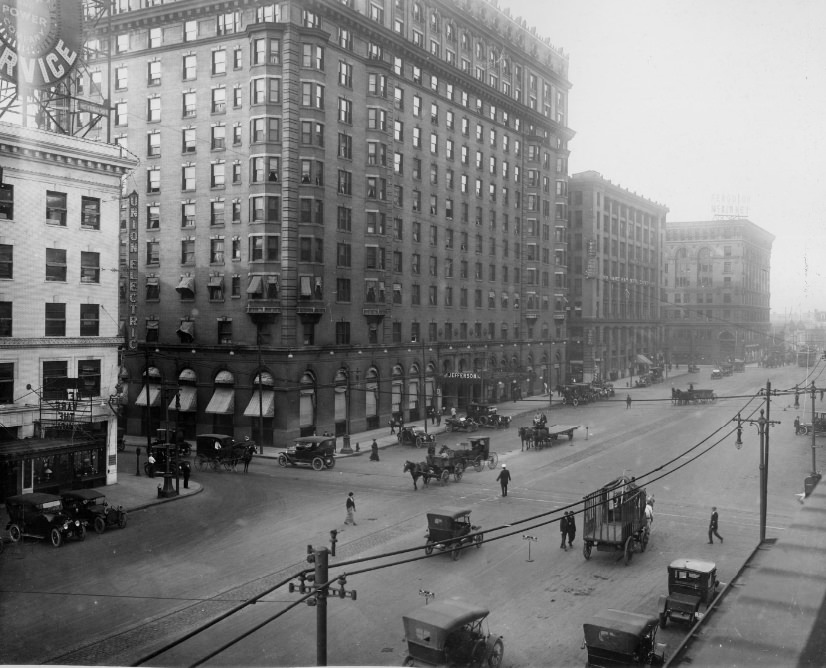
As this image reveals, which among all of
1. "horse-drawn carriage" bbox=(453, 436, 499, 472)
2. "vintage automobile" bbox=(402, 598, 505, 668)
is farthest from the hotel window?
"vintage automobile" bbox=(402, 598, 505, 668)

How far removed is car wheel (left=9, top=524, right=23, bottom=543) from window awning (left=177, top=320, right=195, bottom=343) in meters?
26.4

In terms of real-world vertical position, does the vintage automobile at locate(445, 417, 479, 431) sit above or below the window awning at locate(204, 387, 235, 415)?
below

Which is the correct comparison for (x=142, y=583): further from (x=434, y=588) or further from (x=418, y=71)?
(x=418, y=71)

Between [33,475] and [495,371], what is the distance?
4686 cm

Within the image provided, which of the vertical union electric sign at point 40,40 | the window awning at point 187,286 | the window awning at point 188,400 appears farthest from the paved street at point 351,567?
the vertical union electric sign at point 40,40

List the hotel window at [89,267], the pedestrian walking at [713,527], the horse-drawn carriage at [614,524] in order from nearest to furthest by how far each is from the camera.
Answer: the horse-drawn carriage at [614,524] < the pedestrian walking at [713,527] < the hotel window at [89,267]

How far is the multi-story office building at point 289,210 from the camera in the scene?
164ft

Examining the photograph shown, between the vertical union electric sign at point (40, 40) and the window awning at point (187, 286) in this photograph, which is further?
the window awning at point (187, 286)

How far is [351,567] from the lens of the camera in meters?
22.5

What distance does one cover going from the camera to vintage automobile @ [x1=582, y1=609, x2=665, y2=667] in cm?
1513

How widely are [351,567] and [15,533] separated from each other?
43.6ft

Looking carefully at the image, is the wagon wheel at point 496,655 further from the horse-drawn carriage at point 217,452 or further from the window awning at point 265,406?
the window awning at point 265,406

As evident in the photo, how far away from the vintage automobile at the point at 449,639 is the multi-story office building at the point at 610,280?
264ft

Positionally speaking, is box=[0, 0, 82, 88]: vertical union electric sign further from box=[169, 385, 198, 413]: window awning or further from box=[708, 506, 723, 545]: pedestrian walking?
box=[708, 506, 723, 545]: pedestrian walking
